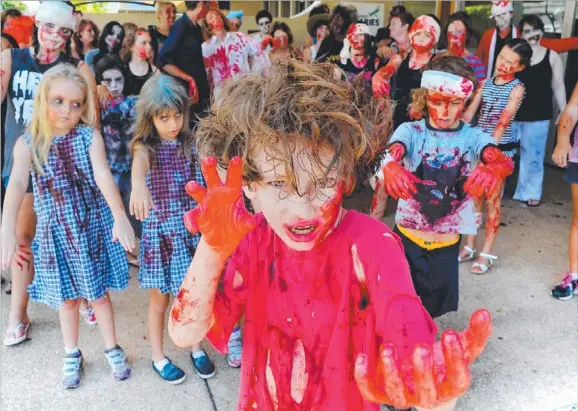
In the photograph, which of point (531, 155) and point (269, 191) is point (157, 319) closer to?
point (269, 191)

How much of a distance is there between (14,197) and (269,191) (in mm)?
1757

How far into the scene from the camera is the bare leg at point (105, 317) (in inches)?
106

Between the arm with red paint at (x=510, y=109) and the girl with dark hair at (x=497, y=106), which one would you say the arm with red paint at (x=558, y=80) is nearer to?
the girl with dark hair at (x=497, y=106)

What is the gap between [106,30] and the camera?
515cm

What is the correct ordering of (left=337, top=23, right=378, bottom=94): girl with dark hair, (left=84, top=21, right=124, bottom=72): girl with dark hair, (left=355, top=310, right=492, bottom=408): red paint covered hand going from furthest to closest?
(left=84, top=21, right=124, bottom=72): girl with dark hair → (left=337, top=23, right=378, bottom=94): girl with dark hair → (left=355, top=310, right=492, bottom=408): red paint covered hand

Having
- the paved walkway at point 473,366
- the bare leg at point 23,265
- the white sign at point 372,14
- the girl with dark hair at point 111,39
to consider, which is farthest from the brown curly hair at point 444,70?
the white sign at point 372,14

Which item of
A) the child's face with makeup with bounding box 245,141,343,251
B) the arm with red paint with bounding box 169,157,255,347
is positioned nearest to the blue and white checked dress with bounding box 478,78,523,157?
the child's face with makeup with bounding box 245,141,343,251

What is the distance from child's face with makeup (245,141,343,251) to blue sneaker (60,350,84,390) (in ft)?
6.45

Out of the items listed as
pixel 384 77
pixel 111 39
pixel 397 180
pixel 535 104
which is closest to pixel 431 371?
pixel 397 180

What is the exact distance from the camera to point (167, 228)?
2674 mm

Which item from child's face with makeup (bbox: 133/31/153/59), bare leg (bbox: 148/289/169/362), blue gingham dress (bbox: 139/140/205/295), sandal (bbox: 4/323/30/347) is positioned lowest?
sandal (bbox: 4/323/30/347)

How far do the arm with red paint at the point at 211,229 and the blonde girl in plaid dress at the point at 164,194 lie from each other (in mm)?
1521

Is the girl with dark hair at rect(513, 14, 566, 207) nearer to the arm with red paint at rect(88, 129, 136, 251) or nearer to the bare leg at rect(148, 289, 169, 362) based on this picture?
the bare leg at rect(148, 289, 169, 362)

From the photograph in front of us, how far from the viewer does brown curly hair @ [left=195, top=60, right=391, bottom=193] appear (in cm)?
109
